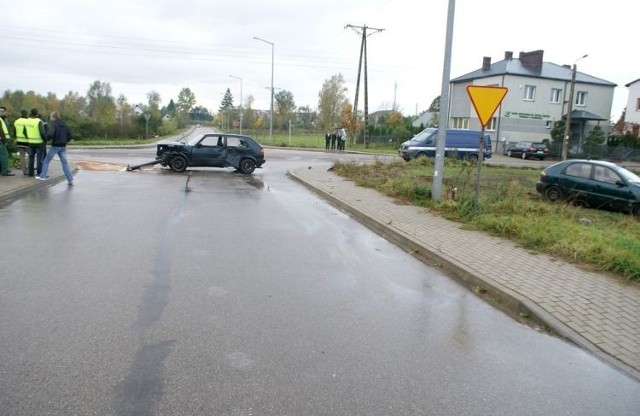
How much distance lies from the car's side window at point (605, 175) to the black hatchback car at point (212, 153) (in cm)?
1147

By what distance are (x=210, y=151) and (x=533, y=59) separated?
43.6m

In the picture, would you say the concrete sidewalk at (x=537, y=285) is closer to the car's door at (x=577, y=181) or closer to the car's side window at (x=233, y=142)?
the car's door at (x=577, y=181)

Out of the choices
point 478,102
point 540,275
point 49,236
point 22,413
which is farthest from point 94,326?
point 478,102

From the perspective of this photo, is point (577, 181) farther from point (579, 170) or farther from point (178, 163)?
point (178, 163)

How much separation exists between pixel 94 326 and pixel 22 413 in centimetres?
137

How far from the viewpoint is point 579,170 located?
1436 centimetres

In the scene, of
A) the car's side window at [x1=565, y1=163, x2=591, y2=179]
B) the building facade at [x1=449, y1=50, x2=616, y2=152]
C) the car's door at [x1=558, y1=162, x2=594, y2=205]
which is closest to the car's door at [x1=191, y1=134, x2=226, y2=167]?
the car's door at [x1=558, y1=162, x2=594, y2=205]

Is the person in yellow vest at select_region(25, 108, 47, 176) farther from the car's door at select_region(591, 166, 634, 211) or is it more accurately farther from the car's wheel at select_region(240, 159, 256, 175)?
the car's door at select_region(591, 166, 634, 211)

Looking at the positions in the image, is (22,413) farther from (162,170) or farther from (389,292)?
(162,170)

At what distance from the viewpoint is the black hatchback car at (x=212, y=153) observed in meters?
18.9

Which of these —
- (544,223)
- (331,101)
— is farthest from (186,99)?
(544,223)

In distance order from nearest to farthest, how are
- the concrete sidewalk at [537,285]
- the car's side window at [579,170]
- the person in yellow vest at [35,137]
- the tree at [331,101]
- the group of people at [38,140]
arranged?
the concrete sidewalk at [537,285] → the group of people at [38,140] → the person in yellow vest at [35,137] → the car's side window at [579,170] → the tree at [331,101]

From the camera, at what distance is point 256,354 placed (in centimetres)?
407

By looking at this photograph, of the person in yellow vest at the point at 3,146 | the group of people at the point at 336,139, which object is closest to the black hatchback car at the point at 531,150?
the group of people at the point at 336,139
